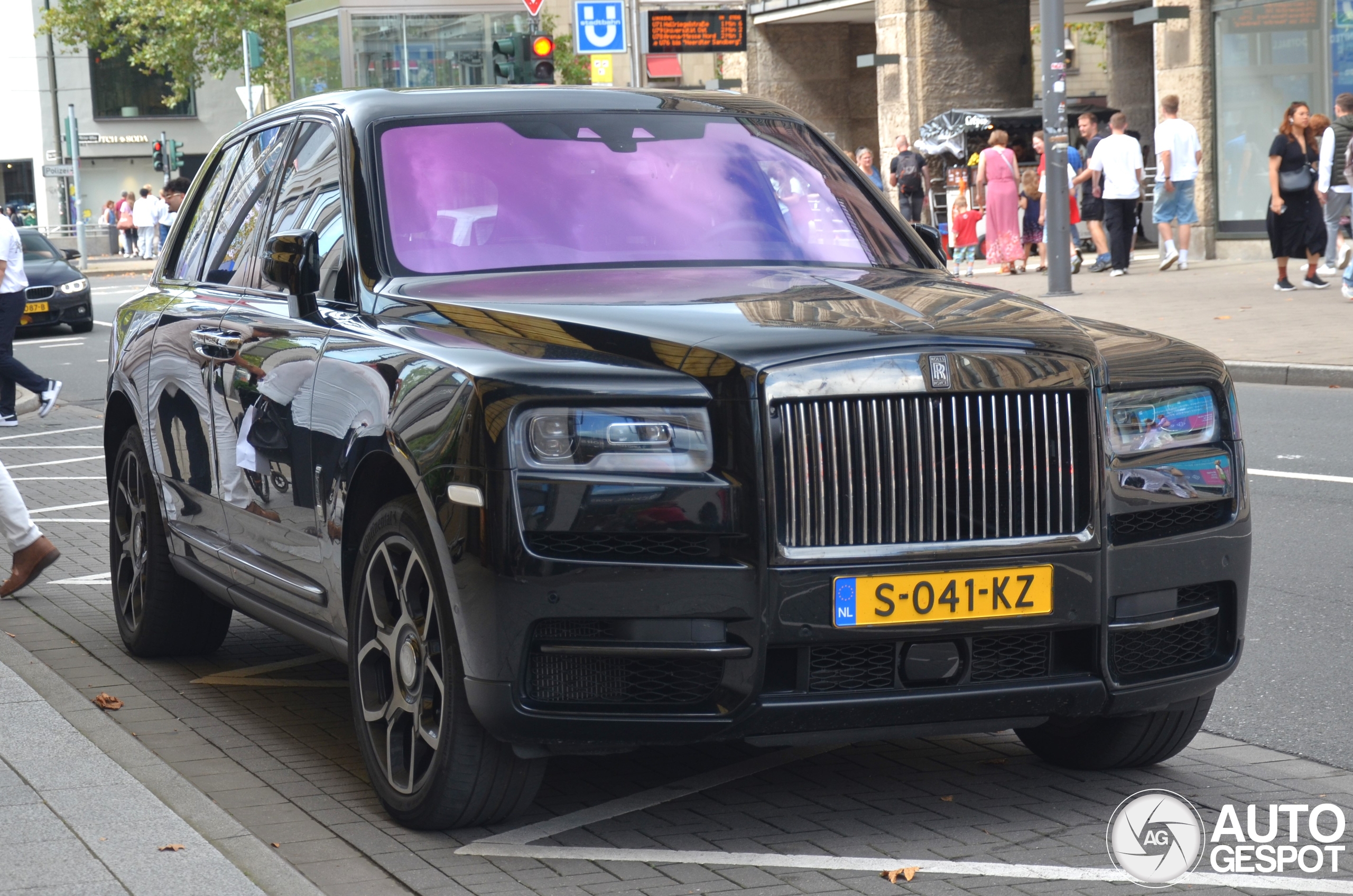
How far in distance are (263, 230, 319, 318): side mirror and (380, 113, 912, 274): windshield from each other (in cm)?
25

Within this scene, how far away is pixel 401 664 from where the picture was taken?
4.41 meters

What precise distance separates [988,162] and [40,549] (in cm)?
1982

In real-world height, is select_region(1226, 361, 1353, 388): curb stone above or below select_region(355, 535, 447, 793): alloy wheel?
below

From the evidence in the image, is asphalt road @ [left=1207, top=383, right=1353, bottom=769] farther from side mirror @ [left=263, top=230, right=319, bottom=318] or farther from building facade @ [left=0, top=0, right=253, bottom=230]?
building facade @ [left=0, top=0, right=253, bottom=230]

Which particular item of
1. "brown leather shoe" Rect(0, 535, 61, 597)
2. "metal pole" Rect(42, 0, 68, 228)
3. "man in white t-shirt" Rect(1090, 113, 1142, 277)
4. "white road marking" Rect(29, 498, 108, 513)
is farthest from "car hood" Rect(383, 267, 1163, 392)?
"metal pole" Rect(42, 0, 68, 228)

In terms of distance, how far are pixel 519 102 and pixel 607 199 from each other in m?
0.49

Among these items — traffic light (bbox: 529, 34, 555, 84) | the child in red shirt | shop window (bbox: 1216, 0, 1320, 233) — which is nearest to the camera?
traffic light (bbox: 529, 34, 555, 84)

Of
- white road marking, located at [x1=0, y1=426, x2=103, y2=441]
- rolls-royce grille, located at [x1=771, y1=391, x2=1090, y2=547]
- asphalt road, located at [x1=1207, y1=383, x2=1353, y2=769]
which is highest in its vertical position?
rolls-royce grille, located at [x1=771, y1=391, x2=1090, y2=547]

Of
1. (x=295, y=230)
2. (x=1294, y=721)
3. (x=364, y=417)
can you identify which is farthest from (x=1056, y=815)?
(x=295, y=230)

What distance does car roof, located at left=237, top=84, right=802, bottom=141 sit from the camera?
534 cm

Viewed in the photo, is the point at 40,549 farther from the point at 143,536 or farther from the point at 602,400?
the point at 602,400

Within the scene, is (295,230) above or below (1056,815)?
above

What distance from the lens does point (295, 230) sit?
522cm

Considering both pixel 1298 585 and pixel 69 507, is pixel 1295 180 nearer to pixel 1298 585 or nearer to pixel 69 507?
pixel 1298 585
